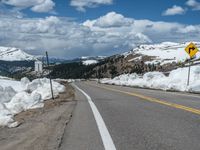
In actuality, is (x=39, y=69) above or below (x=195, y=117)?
above

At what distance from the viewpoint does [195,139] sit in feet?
27.4

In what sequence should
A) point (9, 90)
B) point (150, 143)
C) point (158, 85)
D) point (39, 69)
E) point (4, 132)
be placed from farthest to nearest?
1. point (158, 85)
2. point (9, 90)
3. point (39, 69)
4. point (4, 132)
5. point (150, 143)

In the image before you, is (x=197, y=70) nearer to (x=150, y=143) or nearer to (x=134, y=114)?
(x=134, y=114)

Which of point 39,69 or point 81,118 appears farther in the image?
point 39,69

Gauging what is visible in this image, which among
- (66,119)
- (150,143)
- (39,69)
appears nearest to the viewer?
(150,143)

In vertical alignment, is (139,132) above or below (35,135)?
above

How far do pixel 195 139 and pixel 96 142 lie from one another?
1983 millimetres

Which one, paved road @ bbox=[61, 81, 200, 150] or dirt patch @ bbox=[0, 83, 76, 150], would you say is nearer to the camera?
paved road @ bbox=[61, 81, 200, 150]

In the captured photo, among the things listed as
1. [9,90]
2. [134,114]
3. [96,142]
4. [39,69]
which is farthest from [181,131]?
[9,90]

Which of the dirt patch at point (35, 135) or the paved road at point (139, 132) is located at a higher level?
the paved road at point (139, 132)

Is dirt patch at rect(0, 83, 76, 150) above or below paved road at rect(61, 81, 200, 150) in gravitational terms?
below

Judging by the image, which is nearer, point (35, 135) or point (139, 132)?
point (139, 132)

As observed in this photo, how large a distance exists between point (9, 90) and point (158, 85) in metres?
13.6

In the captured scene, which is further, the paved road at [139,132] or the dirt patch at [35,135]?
the dirt patch at [35,135]
